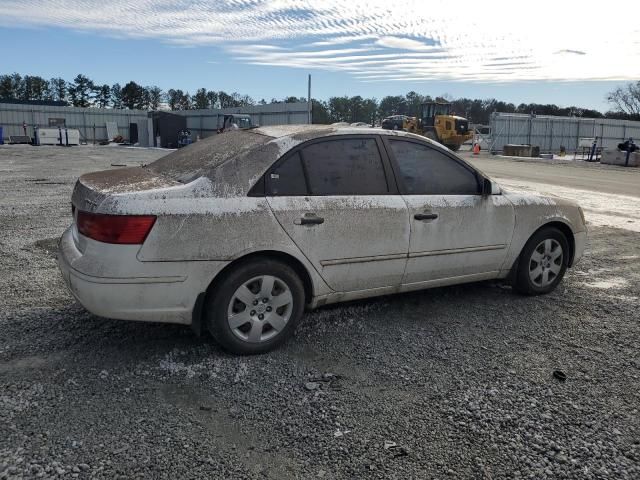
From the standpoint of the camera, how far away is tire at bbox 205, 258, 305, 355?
3611 millimetres

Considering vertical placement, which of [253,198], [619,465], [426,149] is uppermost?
[426,149]

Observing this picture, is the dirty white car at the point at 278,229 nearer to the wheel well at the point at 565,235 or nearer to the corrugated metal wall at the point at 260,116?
the wheel well at the point at 565,235

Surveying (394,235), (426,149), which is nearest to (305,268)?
(394,235)

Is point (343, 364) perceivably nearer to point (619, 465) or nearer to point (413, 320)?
point (413, 320)

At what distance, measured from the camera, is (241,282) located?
3.63 meters

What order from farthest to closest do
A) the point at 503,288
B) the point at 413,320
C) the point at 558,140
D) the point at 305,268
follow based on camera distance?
1. the point at 558,140
2. the point at 503,288
3. the point at 413,320
4. the point at 305,268

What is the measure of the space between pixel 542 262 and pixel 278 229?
2879mm

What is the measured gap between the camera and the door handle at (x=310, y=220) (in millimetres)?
3818

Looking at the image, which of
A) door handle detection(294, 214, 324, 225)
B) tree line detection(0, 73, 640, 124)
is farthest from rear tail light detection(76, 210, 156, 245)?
tree line detection(0, 73, 640, 124)

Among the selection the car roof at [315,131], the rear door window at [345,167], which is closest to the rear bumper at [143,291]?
the rear door window at [345,167]

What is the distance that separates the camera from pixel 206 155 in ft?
13.9

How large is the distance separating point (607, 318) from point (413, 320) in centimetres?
175

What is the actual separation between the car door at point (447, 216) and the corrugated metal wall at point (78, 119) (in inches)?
1767

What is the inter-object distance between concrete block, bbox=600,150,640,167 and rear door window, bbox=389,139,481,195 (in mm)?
28722
